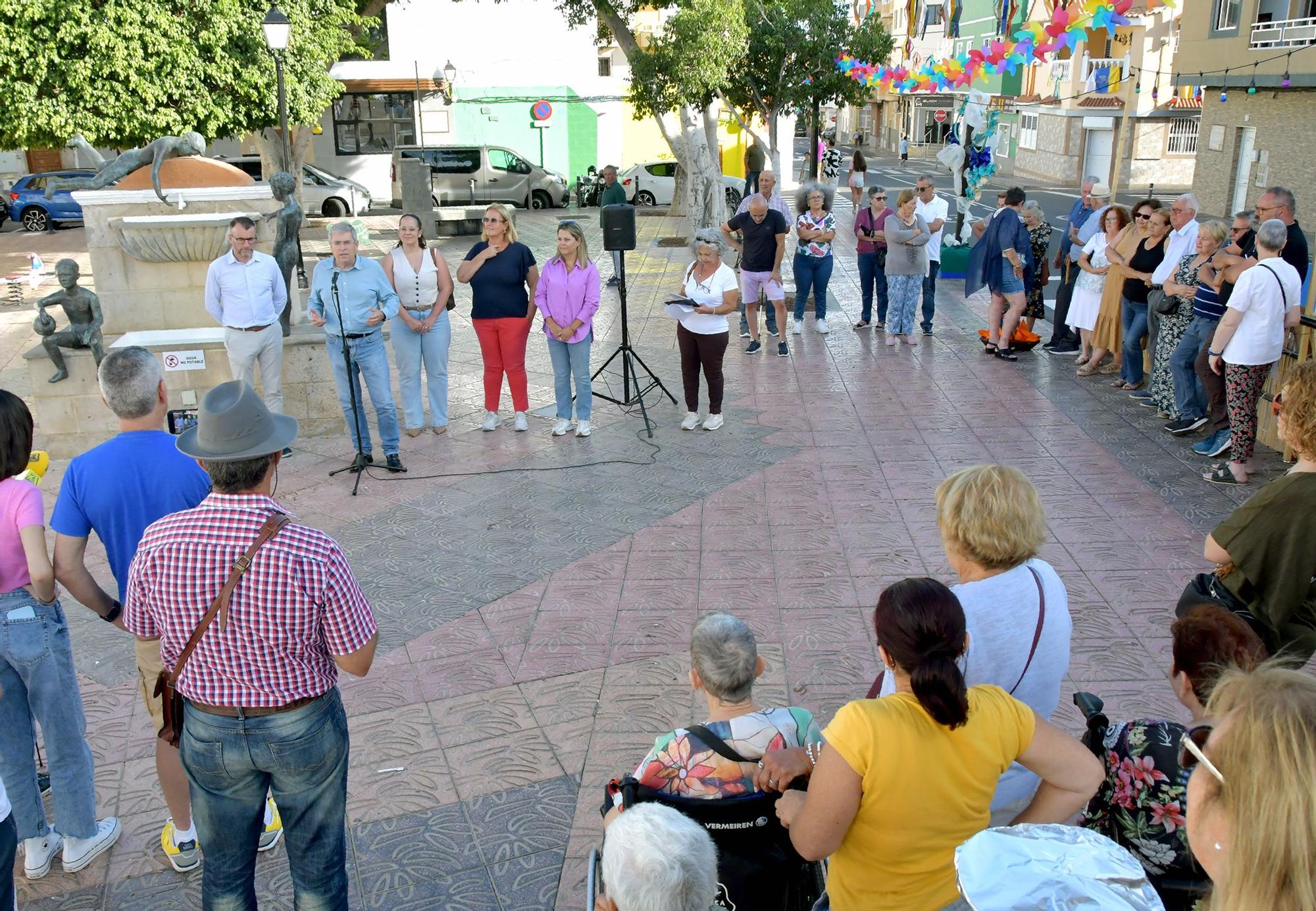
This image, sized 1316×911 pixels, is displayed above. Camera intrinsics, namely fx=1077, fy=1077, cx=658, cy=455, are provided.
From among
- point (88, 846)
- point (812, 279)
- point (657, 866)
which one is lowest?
point (88, 846)

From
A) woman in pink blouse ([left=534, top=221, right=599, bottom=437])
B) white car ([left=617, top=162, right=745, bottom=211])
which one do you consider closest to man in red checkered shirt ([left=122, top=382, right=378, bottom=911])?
woman in pink blouse ([left=534, top=221, right=599, bottom=437])

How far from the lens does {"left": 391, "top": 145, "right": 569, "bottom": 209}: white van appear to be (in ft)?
89.5

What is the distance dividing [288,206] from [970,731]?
8.18 m

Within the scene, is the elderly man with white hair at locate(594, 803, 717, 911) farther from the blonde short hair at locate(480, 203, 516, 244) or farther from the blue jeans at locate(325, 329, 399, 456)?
the blonde short hair at locate(480, 203, 516, 244)

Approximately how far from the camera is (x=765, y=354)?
11422 millimetres

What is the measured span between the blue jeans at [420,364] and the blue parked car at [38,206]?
20986mm

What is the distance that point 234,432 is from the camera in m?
2.95

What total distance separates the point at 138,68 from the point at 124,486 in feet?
52.0

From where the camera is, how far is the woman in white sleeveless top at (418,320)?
8188mm

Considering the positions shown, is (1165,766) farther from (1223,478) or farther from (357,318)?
(357,318)

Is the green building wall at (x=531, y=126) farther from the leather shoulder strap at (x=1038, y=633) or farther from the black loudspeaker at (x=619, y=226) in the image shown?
the leather shoulder strap at (x=1038, y=633)

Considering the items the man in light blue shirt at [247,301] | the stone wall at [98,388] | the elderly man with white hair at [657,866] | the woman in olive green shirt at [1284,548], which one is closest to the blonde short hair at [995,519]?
the woman in olive green shirt at [1284,548]

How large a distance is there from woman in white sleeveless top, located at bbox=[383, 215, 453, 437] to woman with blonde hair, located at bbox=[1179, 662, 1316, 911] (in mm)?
7209

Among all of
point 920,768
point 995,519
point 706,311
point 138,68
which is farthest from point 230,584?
point 138,68
